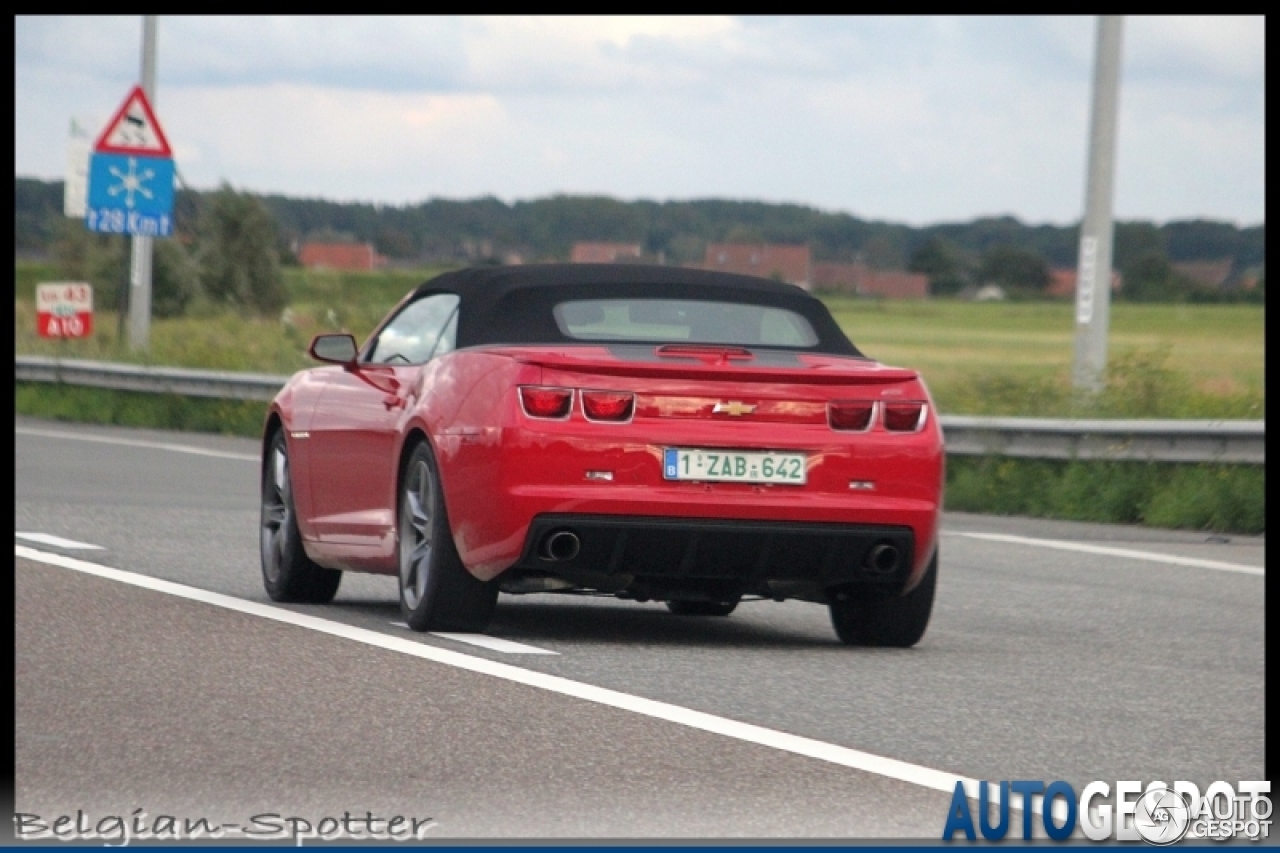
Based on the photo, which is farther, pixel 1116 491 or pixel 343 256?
pixel 343 256

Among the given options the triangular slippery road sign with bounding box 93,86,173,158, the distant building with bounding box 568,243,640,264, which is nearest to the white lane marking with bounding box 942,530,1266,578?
the distant building with bounding box 568,243,640,264

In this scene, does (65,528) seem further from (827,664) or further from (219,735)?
(219,735)

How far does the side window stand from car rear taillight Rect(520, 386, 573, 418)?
986 mm

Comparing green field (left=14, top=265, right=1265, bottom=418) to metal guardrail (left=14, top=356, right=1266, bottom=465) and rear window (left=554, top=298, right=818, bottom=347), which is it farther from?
rear window (left=554, top=298, right=818, bottom=347)

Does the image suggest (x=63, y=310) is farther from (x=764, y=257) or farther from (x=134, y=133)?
(x=764, y=257)

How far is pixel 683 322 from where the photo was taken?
1042 centimetres

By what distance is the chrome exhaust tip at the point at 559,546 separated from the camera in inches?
371

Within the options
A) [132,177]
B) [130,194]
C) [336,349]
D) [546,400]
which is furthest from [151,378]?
[546,400]

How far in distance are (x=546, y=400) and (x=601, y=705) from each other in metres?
1.59

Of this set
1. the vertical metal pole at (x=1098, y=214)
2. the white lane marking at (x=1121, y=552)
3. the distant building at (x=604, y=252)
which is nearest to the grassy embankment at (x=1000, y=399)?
the vertical metal pole at (x=1098, y=214)

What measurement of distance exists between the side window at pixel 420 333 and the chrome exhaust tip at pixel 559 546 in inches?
48.1

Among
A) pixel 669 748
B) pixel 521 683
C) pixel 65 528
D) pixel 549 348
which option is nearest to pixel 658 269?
pixel 549 348

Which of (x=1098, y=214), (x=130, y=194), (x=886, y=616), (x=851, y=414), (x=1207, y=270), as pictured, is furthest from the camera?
(x=1207, y=270)

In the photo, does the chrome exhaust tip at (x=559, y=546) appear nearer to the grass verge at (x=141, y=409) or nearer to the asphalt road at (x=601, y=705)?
the asphalt road at (x=601, y=705)
